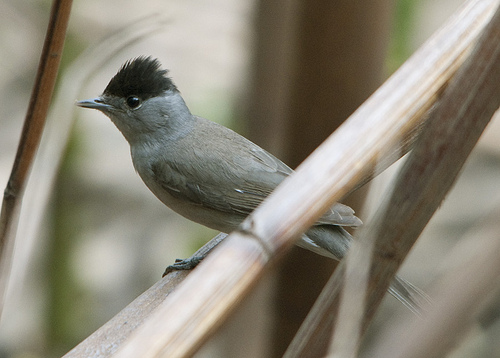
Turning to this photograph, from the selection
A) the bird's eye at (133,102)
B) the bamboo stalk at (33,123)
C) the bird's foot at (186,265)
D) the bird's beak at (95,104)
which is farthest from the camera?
the bird's eye at (133,102)

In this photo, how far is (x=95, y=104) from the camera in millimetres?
2689

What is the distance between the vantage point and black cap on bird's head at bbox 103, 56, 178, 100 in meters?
2.68

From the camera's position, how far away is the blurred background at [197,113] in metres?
2.60

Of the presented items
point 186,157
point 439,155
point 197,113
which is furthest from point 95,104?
point 439,155

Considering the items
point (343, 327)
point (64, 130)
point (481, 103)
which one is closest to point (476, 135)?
point (481, 103)

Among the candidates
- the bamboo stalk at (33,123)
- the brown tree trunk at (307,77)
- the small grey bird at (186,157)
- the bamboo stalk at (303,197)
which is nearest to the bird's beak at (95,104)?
the small grey bird at (186,157)

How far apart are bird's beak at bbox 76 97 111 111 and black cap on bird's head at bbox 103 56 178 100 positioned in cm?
5

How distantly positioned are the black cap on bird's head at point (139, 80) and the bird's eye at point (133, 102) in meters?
0.02

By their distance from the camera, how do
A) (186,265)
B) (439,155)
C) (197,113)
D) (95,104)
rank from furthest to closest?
(197,113) < (95,104) < (186,265) < (439,155)

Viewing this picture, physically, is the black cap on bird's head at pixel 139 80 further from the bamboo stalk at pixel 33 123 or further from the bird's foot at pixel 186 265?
the bamboo stalk at pixel 33 123

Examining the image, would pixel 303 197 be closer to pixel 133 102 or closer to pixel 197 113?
pixel 133 102

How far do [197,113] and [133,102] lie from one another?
3.63 ft

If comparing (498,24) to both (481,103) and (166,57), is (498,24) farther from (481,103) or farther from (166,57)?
(166,57)

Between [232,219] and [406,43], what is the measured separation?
5.24ft
